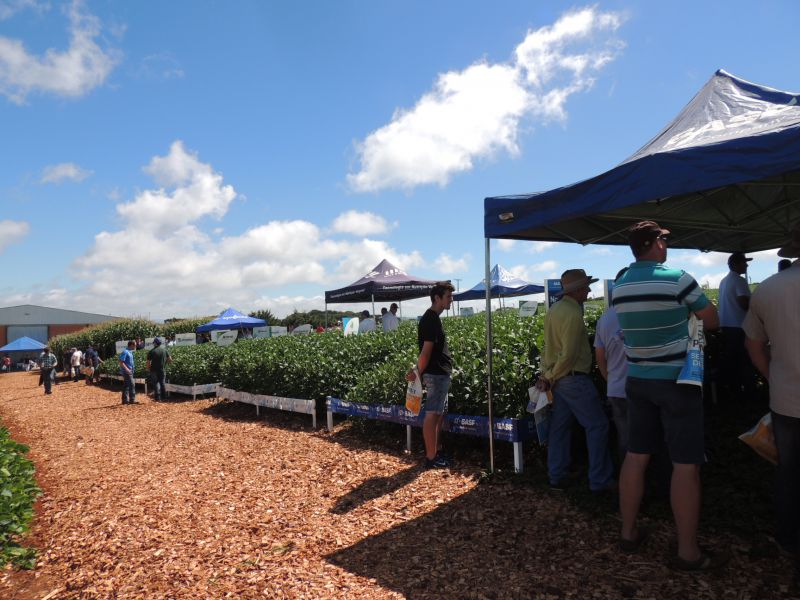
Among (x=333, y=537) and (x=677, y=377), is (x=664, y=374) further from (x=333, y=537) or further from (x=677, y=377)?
(x=333, y=537)

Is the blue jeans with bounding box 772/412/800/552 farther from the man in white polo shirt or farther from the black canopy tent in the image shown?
the black canopy tent

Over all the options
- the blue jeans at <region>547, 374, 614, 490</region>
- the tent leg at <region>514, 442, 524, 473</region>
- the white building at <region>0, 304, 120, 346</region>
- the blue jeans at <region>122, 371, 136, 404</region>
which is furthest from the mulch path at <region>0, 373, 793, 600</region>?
the white building at <region>0, 304, 120, 346</region>

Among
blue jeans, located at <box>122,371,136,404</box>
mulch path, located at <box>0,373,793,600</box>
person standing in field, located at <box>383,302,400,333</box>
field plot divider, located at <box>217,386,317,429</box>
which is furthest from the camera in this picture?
person standing in field, located at <box>383,302,400,333</box>

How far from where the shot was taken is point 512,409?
5238 mm

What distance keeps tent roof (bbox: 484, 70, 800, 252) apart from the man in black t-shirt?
0.87 meters

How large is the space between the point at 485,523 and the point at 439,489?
0.85m

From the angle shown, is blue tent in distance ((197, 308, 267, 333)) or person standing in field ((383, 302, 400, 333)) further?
blue tent in distance ((197, 308, 267, 333))

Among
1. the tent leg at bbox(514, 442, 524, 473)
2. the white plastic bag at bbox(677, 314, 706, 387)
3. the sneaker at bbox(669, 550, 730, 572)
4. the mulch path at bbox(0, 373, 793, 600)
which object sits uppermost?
the white plastic bag at bbox(677, 314, 706, 387)

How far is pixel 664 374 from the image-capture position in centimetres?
294

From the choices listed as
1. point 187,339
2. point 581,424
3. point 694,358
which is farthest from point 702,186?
point 187,339

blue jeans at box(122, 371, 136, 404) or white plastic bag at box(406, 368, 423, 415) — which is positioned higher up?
white plastic bag at box(406, 368, 423, 415)

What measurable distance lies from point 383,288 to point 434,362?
1027 cm

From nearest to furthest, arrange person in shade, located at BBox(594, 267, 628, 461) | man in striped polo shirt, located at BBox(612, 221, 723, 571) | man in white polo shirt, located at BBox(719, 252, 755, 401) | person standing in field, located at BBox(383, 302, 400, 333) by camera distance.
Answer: man in striped polo shirt, located at BBox(612, 221, 723, 571)
person in shade, located at BBox(594, 267, 628, 461)
man in white polo shirt, located at BBox(719, 252, 755, 401)
person standing in field, located at BBox(383, 302, 400, 333)

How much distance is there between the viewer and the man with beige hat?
2783 millimetres
